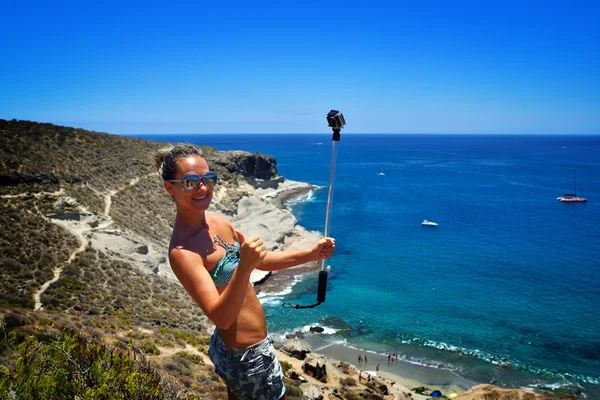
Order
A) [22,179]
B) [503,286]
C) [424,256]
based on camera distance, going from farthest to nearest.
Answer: [424,256] < [503,286] < [22,179]

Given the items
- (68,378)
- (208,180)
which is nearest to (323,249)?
(208,180)

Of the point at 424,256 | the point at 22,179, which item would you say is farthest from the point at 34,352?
the point at 424,256

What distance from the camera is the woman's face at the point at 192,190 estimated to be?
3.20 m

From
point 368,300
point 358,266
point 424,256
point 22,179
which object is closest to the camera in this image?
point 22,179

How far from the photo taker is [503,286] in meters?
33.6

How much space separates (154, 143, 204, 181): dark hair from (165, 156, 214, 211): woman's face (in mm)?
42

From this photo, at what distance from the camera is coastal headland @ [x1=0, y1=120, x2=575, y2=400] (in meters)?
10.1

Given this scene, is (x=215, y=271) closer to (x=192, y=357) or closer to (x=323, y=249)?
(x=323, y=249)

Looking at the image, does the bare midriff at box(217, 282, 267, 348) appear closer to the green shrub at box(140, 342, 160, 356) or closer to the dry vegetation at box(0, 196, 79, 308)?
the green shrub at box(140, 342, 160, 356)

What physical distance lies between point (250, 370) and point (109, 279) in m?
21.5

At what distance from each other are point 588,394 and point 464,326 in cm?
783

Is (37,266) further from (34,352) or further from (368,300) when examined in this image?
(368,300)

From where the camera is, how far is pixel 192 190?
320 centimetres

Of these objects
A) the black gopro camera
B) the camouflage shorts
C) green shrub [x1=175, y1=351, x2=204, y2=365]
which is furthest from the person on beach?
green shrub [x1=175, y1=351, x2=204, y2=365]
